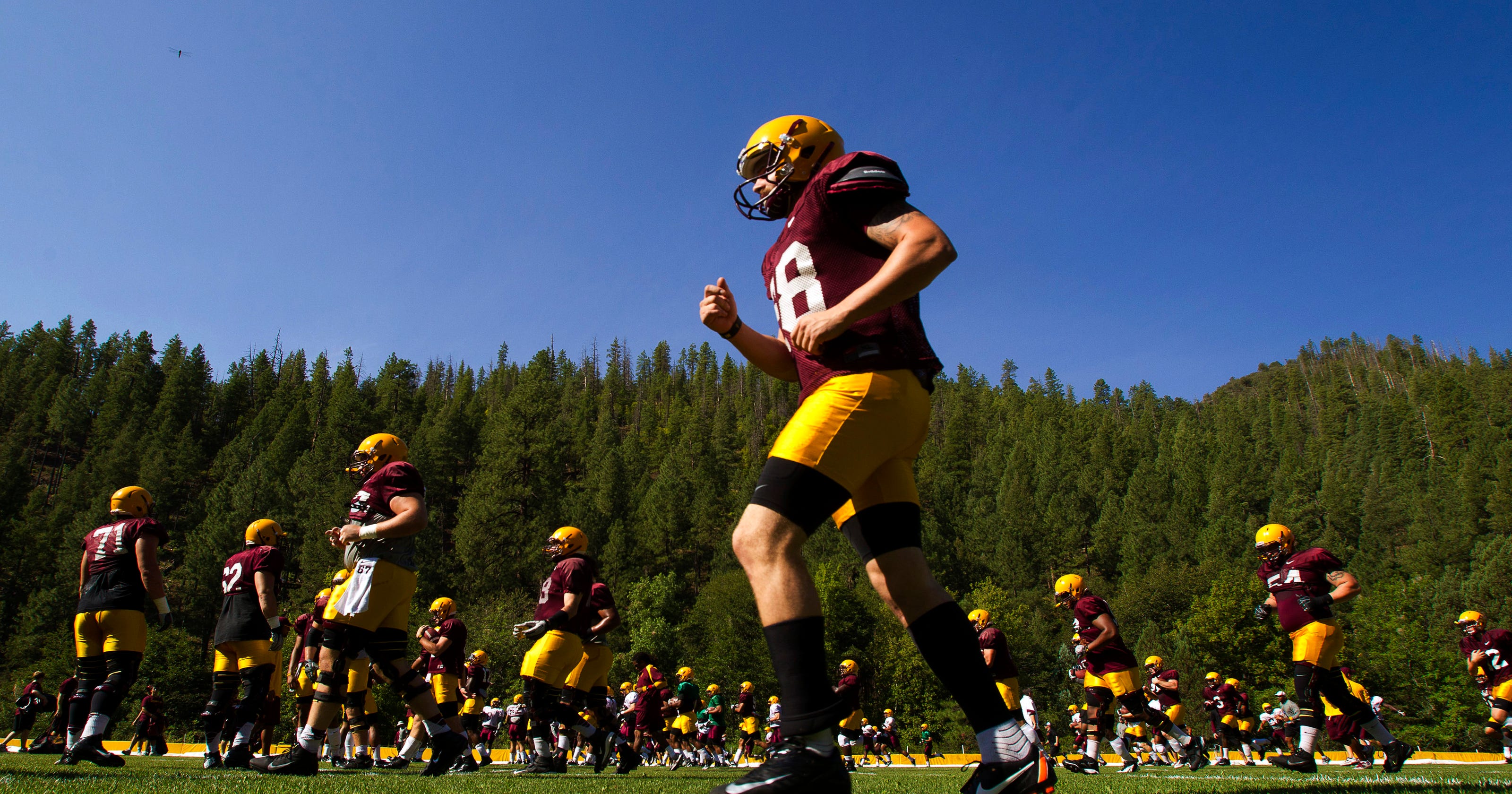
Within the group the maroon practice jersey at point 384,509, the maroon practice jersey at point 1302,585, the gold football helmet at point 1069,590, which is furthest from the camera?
the gold football helmet at point 1069,590

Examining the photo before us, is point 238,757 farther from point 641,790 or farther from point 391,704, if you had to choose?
point 391,704

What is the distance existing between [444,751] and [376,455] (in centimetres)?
242

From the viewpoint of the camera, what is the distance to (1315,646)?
795 centimetres

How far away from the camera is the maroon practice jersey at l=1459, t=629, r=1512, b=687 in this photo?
1361 cm

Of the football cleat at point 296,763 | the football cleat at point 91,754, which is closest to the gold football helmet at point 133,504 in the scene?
the football cleat at point 91,754

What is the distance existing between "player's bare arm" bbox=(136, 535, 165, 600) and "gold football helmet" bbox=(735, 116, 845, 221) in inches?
264

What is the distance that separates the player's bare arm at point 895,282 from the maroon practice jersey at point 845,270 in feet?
0.22

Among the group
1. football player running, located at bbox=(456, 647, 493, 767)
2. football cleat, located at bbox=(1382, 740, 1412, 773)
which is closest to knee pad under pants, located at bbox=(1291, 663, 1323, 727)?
football cleat, located at bbox=(1382, 740, 1412, 773)

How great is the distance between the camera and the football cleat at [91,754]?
5949 millimetres

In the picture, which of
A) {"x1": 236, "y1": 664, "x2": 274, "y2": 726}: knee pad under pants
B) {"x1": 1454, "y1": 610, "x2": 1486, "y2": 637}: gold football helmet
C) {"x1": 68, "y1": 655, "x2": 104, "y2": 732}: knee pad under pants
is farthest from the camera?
{"x1": 1454, "y1": 610, "x2": 1486, "y2": 637}: gold football helmet

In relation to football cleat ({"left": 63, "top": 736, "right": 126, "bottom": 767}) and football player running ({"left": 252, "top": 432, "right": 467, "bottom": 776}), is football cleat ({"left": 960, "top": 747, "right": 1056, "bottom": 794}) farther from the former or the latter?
football cleat ({"left": 63, "top": 736, "right": 126, "bottom": 767})

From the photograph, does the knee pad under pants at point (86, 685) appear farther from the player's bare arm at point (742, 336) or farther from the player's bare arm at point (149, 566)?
the player's bare arm at point (742, 336)

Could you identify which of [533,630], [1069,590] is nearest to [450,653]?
[533,630]

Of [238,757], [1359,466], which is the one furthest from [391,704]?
[1359,466]
